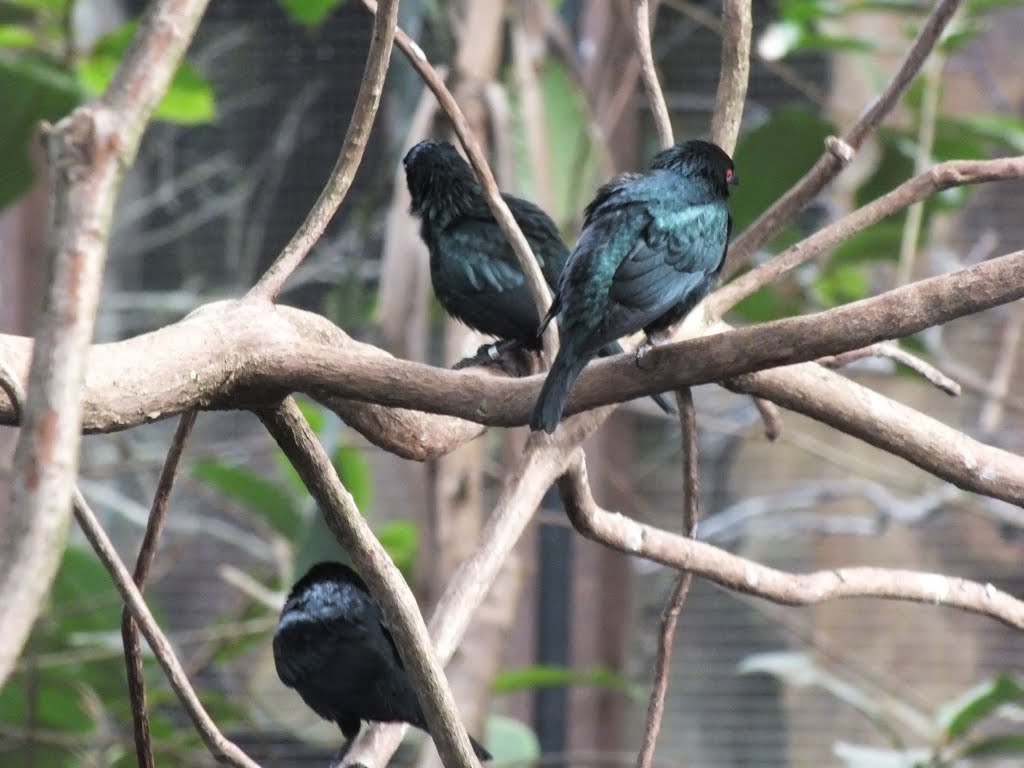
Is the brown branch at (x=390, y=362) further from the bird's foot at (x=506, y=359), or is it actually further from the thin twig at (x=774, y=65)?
the thin twig at (x=774, y=65)

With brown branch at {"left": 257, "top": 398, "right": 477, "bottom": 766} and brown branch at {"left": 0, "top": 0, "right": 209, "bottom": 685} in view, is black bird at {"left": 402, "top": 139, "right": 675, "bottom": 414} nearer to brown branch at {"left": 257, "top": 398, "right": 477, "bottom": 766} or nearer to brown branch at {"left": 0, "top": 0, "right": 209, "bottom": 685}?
brown branch at {"left": 257, "top": 398, "right": 477, "bottom": 766}

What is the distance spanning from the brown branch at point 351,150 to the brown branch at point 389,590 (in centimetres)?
17

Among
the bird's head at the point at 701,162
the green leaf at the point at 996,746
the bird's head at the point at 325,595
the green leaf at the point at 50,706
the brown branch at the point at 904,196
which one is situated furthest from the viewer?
the green leaf at the point at 50,706

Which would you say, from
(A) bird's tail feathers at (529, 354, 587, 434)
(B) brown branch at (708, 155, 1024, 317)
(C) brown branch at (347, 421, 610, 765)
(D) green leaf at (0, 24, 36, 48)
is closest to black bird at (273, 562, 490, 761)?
(C) brown branch at (347, 421, 610, 765)

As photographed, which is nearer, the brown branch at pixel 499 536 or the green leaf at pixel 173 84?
the brown branch at pixel 499 536

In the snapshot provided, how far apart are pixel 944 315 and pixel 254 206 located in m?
2.38

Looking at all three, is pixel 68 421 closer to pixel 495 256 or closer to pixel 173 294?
pixel 495 256

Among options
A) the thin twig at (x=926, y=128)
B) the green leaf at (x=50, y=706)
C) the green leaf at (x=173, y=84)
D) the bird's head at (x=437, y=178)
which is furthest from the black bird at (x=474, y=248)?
the green leaf at (x=50, y=706)

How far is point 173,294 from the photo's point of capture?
10.7 feet

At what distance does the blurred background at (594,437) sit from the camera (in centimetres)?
258

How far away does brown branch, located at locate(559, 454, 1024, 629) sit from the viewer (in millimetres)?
1391

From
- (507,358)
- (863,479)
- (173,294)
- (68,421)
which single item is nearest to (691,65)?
(863,479)

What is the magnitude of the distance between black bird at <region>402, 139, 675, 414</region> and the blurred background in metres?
0.40

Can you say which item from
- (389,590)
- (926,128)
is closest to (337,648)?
(389,590)
